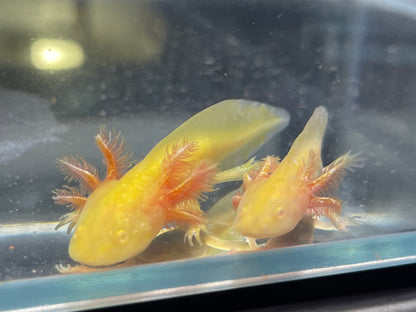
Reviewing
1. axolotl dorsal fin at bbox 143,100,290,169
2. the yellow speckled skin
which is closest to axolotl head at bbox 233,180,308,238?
the yellow speckled skin

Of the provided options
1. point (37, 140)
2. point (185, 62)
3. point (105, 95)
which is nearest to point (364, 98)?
point (185, 62)

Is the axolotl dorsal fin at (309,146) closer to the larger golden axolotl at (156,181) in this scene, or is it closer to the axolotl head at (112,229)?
the larger golden axolotl at (156,181)

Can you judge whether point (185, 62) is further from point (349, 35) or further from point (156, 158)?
point (349, 35)

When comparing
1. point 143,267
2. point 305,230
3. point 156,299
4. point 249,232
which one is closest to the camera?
point 156,299

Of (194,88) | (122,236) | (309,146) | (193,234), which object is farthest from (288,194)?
(194,88)

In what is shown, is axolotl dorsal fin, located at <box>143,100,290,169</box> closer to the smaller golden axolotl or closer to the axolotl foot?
the smaller golden axolotl

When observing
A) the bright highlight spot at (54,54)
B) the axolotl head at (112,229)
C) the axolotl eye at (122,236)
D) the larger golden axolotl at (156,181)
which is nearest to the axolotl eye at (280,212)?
the larger golden axolotl at (156,181)
